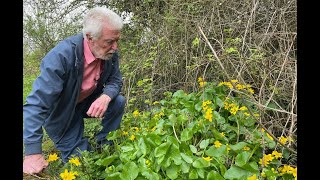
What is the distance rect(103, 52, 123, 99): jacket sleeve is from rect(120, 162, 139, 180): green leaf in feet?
2.53

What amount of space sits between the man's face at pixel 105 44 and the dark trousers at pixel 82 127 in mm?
453

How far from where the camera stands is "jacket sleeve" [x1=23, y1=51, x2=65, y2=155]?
2168mm

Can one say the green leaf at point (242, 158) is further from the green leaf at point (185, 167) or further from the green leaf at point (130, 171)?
Answer: the green leaf at point (130, 171)

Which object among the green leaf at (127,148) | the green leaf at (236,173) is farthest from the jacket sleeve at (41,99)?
the green leaf at (236,173)

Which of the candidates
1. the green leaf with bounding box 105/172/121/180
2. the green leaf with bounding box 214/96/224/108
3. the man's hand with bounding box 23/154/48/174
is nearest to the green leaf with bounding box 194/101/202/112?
the green leaf with bounding box 214/96/224/108

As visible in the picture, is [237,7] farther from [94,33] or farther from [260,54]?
[94,33]

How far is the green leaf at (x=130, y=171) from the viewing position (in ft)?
6.89

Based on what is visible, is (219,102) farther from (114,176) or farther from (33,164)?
(33,164)

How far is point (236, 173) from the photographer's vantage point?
2.07 meters

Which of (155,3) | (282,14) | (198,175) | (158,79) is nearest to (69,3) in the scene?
(155,3)

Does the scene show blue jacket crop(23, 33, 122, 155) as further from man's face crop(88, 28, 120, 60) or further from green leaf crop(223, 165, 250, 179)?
green leaf crop(223, 165, 250, 179)

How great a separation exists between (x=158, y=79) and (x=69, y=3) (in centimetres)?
200

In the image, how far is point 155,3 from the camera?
4219 millimetres

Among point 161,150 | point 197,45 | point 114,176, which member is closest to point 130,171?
point 114,176
